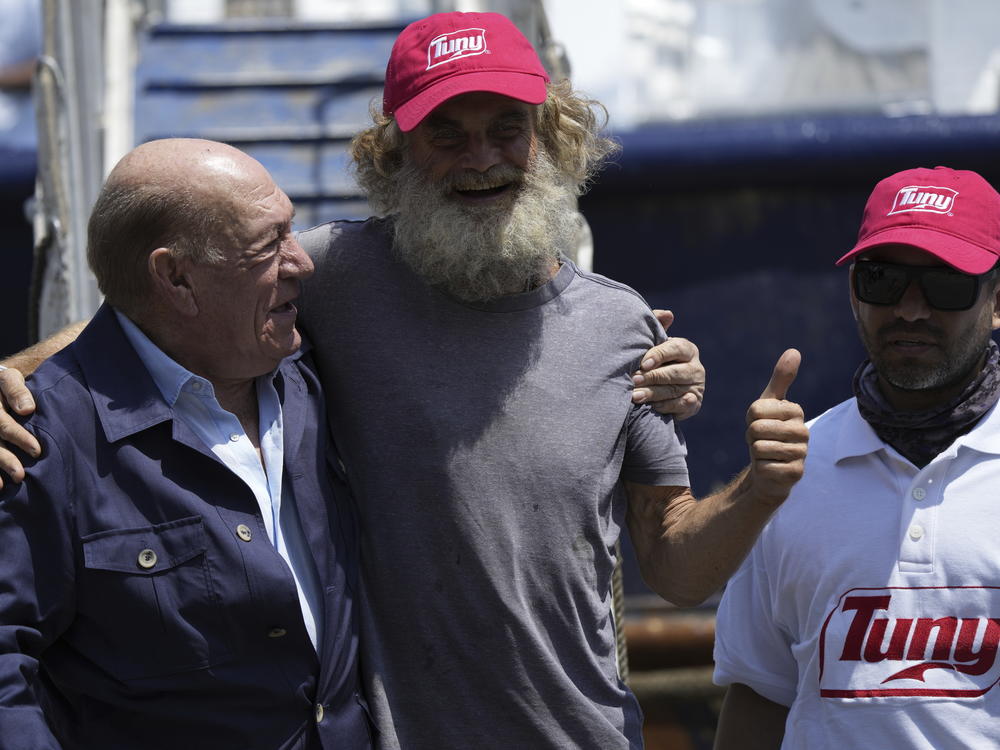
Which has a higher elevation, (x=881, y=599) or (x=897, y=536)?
(x=897, y=536)

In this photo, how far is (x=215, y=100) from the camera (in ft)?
16.5

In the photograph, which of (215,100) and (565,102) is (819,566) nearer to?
(565,102)

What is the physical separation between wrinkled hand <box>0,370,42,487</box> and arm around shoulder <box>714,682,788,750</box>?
4.87 feet

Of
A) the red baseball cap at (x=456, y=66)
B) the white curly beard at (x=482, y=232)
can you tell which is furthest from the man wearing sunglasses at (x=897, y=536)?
the red baseball cap at (x=456, y=66)

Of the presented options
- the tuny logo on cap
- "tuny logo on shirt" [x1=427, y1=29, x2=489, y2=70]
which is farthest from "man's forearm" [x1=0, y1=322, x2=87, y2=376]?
the tuny logo on cap

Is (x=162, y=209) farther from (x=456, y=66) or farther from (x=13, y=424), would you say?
(x=456, y=66)

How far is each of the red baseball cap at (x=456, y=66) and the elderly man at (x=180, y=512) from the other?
1.19 ft

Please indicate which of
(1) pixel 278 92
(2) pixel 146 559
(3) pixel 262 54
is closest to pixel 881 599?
(2) pixel 146 559

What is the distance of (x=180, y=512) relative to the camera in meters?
2.09

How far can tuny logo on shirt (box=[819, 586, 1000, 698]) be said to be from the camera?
91.7 inches

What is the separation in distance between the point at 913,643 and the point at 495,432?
0.84m

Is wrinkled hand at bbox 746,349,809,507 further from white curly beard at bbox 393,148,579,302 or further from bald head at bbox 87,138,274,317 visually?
bald head at bbox 87,138,274,317

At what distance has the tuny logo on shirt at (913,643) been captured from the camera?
2330mm

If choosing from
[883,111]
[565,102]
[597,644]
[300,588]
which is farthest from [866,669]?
[883,111]
